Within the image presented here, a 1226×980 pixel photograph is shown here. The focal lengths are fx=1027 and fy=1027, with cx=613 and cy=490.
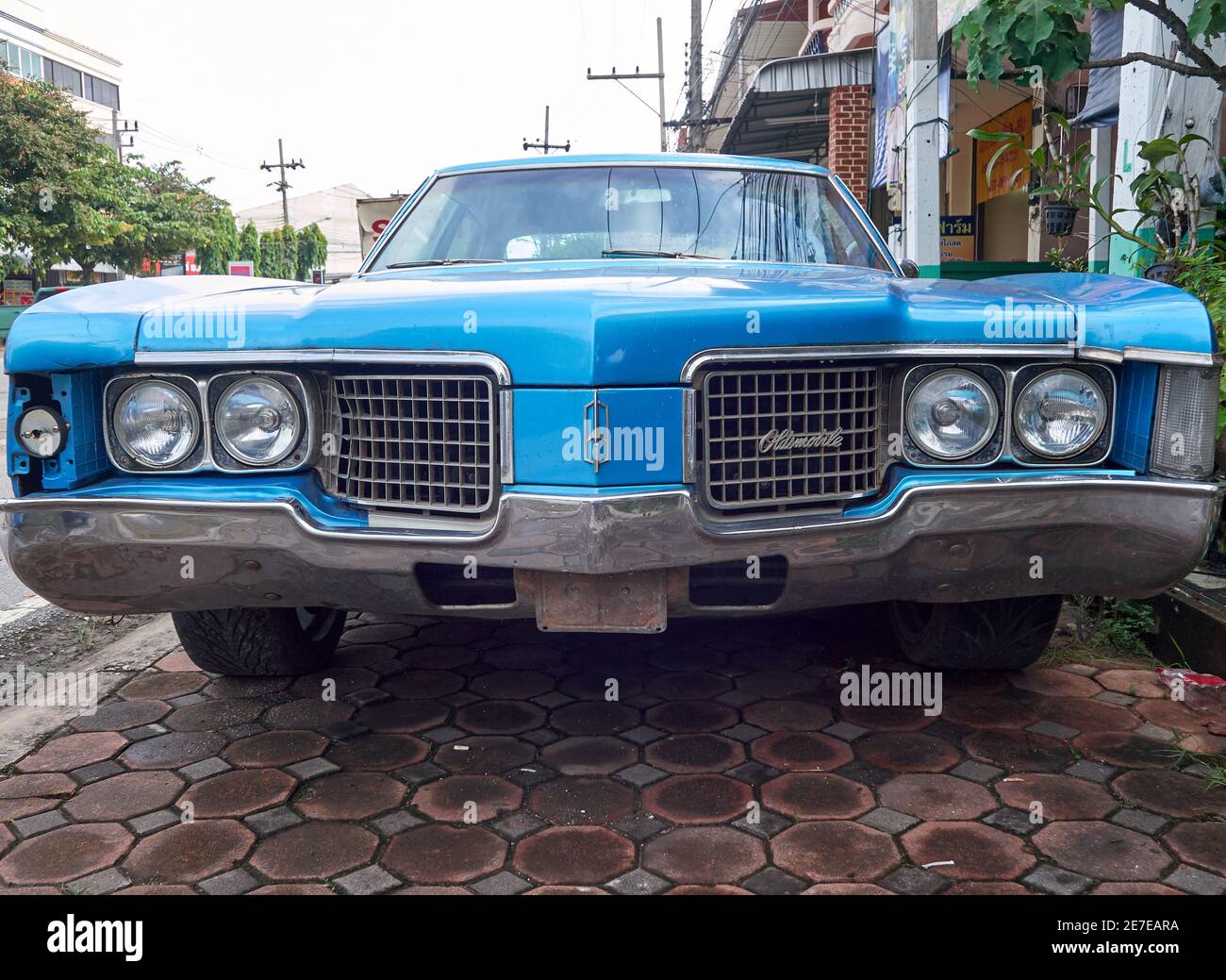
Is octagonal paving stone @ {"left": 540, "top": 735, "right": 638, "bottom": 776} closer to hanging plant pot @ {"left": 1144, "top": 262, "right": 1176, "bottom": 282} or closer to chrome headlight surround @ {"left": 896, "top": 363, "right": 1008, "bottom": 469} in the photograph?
chrome headlight surround @ {"left": 896, "top": 363, "right": 1008, "bottom": 469}

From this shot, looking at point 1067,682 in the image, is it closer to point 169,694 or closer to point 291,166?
point 169,694

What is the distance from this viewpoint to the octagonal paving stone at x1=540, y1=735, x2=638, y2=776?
2.62m

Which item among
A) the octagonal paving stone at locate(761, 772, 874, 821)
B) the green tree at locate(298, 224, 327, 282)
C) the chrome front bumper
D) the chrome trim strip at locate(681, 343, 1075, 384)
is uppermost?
the green tree at locate(298, 224, 327, 282)

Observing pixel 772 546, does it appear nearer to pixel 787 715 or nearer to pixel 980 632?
pixel 787 715

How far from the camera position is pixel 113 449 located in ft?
8.09

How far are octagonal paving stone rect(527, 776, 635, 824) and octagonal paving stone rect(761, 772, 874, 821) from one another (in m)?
0.34

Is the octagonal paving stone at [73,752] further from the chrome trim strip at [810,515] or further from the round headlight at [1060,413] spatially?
the round headlight at [1060,413]

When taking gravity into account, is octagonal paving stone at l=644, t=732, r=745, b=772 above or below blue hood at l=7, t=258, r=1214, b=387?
below

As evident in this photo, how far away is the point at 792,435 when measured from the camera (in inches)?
92.7

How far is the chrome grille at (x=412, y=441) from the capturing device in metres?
2.28

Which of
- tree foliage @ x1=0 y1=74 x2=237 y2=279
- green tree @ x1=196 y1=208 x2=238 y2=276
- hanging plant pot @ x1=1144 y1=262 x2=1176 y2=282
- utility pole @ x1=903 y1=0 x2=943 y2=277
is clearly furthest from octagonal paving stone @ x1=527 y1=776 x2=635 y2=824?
green tree @ x1=196 y1=208 x2=238 y2=276

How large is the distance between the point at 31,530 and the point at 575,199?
1987 millimetres

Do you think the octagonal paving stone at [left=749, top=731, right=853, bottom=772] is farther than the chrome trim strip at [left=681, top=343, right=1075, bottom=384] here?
Yes

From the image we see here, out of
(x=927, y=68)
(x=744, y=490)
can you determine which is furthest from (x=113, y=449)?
(x=927, y=68)
